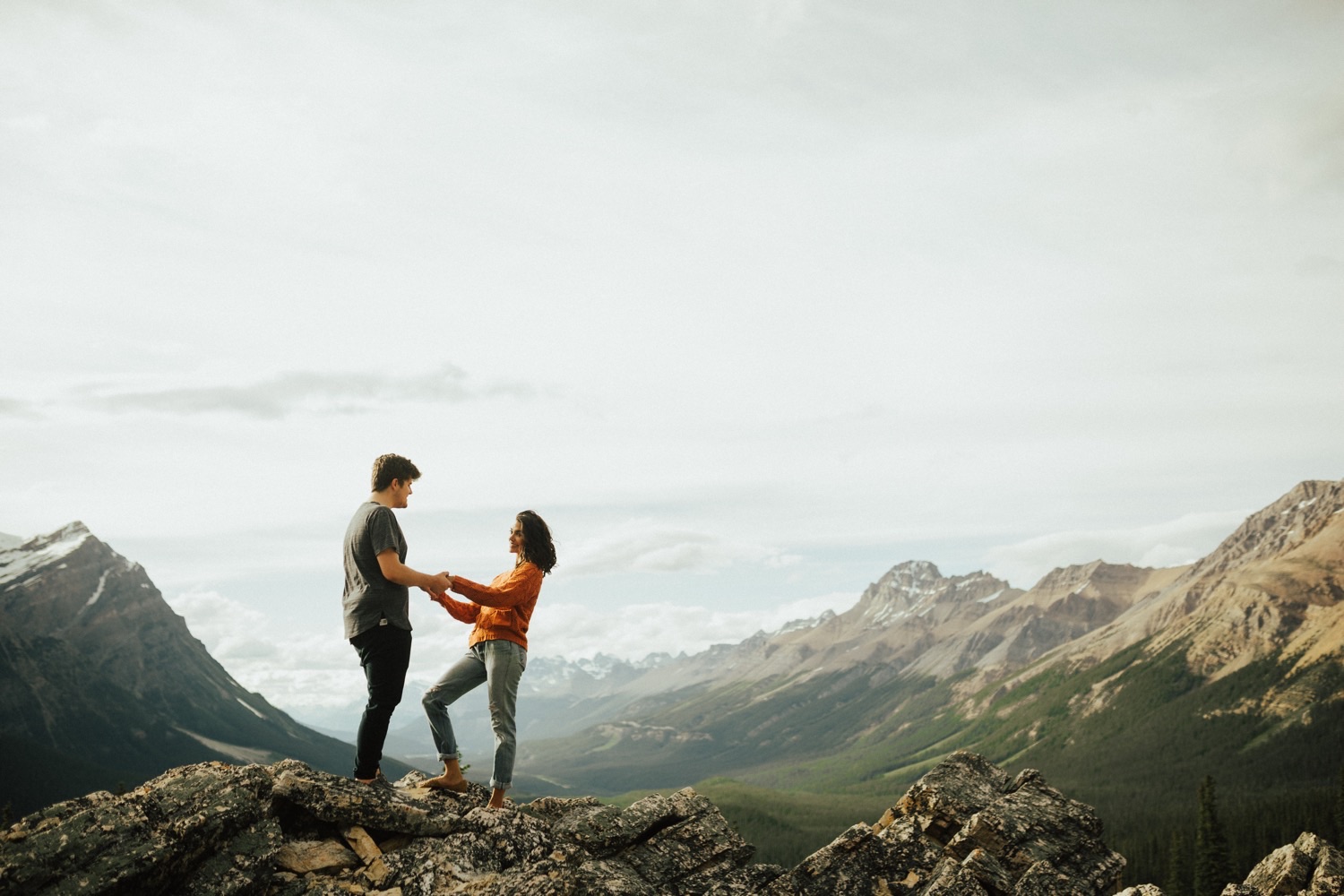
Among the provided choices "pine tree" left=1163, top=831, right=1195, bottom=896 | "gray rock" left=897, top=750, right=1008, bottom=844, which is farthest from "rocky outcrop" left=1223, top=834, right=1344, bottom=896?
"pine tree" left=1163, top=831, right=1195, bottom=896

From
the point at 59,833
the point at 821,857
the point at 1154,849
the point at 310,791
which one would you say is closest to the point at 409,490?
the point at 310,791

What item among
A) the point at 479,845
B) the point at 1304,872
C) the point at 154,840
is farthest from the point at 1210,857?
the point at 154,840

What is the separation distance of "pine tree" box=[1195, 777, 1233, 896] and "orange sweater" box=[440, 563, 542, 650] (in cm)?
9899

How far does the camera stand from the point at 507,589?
14992mm

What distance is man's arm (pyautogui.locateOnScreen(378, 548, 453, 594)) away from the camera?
14039 millimetres

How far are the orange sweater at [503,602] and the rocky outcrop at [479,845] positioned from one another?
345cm

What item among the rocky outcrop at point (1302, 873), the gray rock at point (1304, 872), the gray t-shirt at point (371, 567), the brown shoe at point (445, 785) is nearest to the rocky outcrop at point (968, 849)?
the rocky outcrop at point (1302, 873)

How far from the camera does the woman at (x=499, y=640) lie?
14930mm

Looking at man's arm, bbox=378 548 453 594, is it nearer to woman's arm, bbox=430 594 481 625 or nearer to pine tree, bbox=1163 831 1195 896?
woman's arm, bbox=430 594 481 625

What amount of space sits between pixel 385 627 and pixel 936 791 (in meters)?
13.2

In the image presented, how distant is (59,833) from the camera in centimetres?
A: 1138

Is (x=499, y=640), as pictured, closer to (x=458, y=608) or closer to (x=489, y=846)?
(x=458, y=608)

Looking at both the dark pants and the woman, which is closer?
the dark pants

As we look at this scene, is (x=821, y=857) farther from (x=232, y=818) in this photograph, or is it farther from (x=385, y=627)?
(x=232, y=818)
